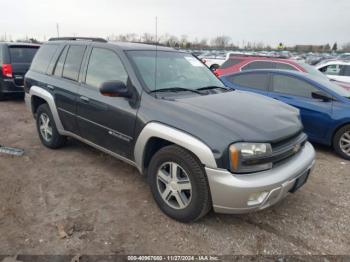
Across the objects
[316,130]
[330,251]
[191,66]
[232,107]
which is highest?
[191,66]

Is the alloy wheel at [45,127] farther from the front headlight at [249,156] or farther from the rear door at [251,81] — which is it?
the rear door at [251,81]

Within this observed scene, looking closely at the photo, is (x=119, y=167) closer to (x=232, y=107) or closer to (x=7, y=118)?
(x=232, y=107)

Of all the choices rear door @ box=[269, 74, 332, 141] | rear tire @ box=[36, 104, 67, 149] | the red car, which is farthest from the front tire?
the red car

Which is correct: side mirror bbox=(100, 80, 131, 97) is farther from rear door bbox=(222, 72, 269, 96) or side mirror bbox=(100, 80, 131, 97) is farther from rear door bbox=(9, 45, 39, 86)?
rear door bbox=(9, 45, 39, 86)

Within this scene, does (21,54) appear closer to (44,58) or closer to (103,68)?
(44,58)

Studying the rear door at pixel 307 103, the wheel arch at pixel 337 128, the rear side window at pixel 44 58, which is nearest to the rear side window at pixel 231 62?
the rear door at pixel 307 103

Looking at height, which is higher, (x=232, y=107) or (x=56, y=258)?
(x=232, y=107)

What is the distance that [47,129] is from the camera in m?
5.12

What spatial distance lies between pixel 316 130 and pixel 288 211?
8.00 feet

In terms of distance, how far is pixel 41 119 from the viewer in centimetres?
520

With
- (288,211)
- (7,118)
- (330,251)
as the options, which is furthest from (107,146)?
(7,118)

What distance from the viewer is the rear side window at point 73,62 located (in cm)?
435

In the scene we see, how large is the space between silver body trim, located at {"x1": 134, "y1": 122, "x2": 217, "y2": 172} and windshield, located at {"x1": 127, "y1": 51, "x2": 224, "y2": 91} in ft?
1.78

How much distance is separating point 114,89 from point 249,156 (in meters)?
1.59
